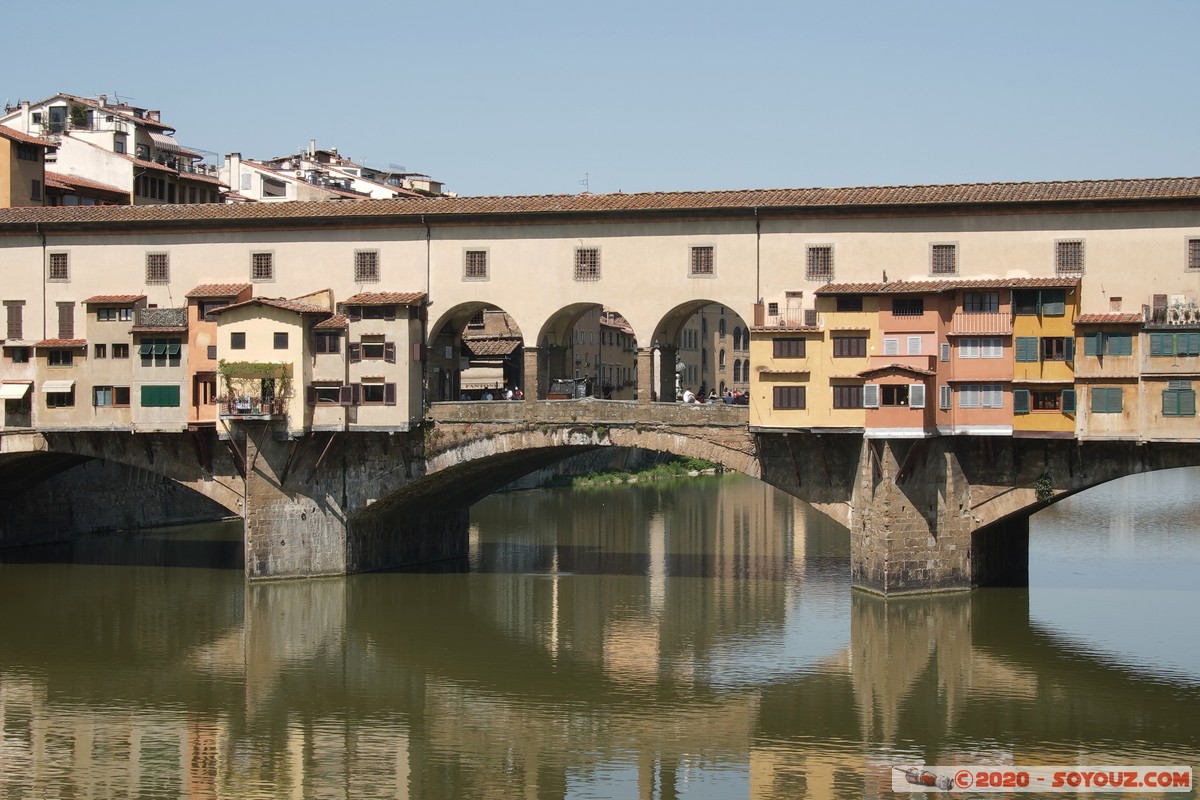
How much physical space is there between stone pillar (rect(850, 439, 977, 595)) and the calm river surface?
33.0 inches

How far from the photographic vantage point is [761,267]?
41.6 m

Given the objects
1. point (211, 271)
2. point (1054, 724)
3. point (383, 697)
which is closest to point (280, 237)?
point (211, 271)

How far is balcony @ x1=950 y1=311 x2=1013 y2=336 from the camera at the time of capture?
39.3 m

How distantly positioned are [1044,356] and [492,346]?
2301cm

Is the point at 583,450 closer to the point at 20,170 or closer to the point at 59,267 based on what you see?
the point at 59,267

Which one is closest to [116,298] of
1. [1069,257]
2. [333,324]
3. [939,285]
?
[333,324]

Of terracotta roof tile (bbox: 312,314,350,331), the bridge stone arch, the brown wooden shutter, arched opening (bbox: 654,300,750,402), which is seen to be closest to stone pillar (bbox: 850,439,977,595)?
terracotta roof tile (bbox: 312,314,350,331)

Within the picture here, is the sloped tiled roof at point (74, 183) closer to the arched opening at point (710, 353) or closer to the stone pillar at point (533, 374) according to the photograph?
the stone pillar at point (533, 374)

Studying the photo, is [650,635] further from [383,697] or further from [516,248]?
[516,248]

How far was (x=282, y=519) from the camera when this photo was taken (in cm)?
4434

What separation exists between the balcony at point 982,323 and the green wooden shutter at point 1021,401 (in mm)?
1434

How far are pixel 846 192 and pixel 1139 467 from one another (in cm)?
977

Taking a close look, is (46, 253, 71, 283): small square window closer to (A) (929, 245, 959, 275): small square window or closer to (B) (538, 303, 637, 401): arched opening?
(B) (538, 303, 637, 401): arched opening

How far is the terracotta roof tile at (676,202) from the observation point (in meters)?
39.3
